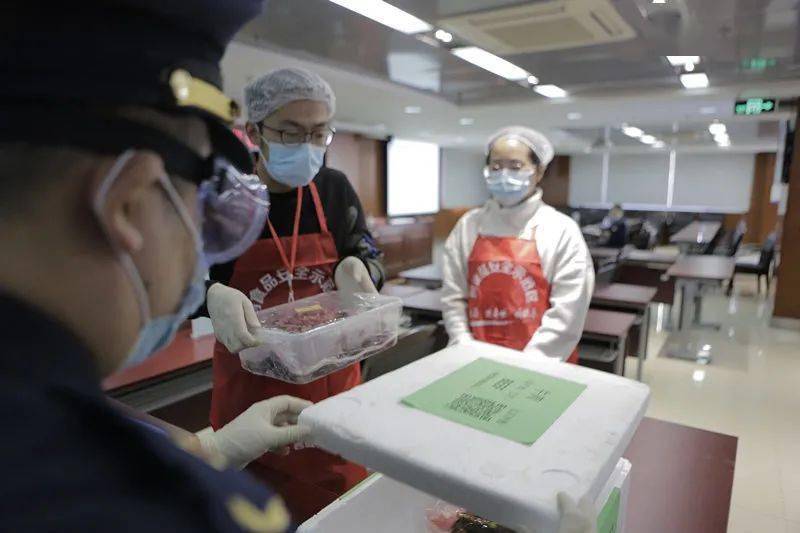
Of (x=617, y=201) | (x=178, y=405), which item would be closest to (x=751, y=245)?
(x=617, y=201)

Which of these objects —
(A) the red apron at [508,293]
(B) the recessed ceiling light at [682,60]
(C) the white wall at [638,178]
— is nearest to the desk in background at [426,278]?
(A) the red apron at [508,293]

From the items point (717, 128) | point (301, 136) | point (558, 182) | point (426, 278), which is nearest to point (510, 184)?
point (301, 136)

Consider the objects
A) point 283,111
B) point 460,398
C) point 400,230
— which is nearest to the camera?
point 460,398

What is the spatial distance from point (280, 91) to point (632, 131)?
8.78 metres

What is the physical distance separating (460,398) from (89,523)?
54 cm

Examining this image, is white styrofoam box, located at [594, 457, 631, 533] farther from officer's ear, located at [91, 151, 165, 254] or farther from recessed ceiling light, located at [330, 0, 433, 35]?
recessed ceiling light, located at [330, 0, 433, 35]

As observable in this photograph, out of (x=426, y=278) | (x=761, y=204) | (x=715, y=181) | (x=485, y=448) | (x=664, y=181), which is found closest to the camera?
(x=485, y=448)

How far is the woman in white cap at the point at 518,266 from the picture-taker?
5.67 feet

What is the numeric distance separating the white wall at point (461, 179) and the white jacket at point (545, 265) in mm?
10745

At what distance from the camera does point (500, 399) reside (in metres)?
0.77

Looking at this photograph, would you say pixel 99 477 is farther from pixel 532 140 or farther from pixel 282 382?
pixel 532 140

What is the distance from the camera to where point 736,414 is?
10.5 ft

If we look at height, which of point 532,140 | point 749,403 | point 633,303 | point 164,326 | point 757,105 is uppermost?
point 757,105

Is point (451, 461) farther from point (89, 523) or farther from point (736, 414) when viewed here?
point (736, 414)
